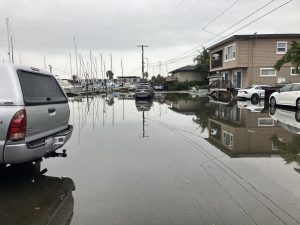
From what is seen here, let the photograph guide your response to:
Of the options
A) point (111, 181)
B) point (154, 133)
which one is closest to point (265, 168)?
point (111, 181)

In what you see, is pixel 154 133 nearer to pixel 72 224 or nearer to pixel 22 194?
pixel 22 194

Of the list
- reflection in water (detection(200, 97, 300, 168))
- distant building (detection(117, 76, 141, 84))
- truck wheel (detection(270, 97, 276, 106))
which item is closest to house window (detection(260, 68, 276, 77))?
truck wheel (detection(270, 97, 276, 106))

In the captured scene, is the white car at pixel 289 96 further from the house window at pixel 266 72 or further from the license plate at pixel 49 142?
the license plate at pixel 49 142

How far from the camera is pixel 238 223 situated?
4539mm

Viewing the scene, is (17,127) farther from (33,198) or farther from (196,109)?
(196,109)

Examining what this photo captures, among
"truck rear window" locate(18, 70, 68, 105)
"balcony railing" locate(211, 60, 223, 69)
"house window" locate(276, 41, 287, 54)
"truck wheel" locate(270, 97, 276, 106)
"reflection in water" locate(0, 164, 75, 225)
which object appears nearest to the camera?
"reflection in water" locate(0, 164, 75, 225)

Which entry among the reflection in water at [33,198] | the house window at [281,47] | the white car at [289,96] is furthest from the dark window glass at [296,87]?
the house window at [281,47]

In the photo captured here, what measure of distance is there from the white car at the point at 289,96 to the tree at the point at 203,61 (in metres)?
48.6

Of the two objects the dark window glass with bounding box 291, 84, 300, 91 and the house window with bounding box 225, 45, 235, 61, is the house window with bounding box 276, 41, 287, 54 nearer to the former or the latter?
the house window with bounding box 225, 45, 235, 61

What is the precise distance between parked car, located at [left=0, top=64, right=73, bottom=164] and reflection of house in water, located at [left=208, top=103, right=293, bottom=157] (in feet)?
14.9

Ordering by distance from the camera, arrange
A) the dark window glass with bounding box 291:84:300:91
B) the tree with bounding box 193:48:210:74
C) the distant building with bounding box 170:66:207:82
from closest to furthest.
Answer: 1. the dark window glass with bounding box 291:84:300:91
2. the tree with bounding box 193:48:210:74
3. the distant building with bounding box 170:66:207:82

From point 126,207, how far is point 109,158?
3485 mm

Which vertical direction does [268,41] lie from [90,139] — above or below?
above

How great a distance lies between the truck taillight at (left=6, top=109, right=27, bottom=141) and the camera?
5.44 meters
